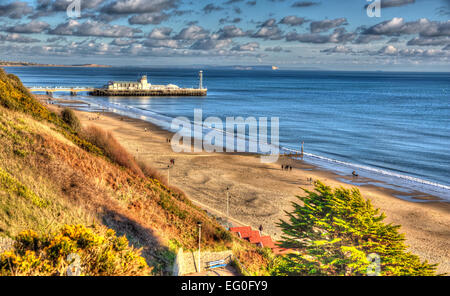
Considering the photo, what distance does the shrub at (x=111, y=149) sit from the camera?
19703 mm

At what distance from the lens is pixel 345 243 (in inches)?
494

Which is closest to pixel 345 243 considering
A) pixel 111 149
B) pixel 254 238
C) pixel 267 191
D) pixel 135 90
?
pixel 254 238

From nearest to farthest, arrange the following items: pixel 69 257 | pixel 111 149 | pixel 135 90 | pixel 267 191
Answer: pixel 69 257 < pixel 111 149 < pixel 267 191 < pixel 135 90

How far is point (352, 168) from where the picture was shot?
138 feet

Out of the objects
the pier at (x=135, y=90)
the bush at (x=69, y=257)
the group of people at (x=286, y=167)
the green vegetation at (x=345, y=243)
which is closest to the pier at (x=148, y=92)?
the pier at (x=135, y=90)

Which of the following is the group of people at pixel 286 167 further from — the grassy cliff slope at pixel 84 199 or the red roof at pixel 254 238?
the grassy cliff slope at pixel 84 199

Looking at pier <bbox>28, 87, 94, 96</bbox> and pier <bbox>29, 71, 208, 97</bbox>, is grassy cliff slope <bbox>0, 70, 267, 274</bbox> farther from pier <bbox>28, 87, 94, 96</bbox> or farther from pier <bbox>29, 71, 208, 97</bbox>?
pier <bbox>29, 71, 208, 97</bbox>

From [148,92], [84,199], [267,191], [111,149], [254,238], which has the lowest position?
[267,191]

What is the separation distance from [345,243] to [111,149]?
1336cm

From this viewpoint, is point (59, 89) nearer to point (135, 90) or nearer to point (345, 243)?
point (135, 90)

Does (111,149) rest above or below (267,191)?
above

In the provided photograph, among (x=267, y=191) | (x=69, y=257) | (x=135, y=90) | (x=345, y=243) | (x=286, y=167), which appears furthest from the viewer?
(x=135, y=90)

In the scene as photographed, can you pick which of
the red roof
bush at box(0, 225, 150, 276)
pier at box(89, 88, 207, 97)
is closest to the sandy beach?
the red roof
